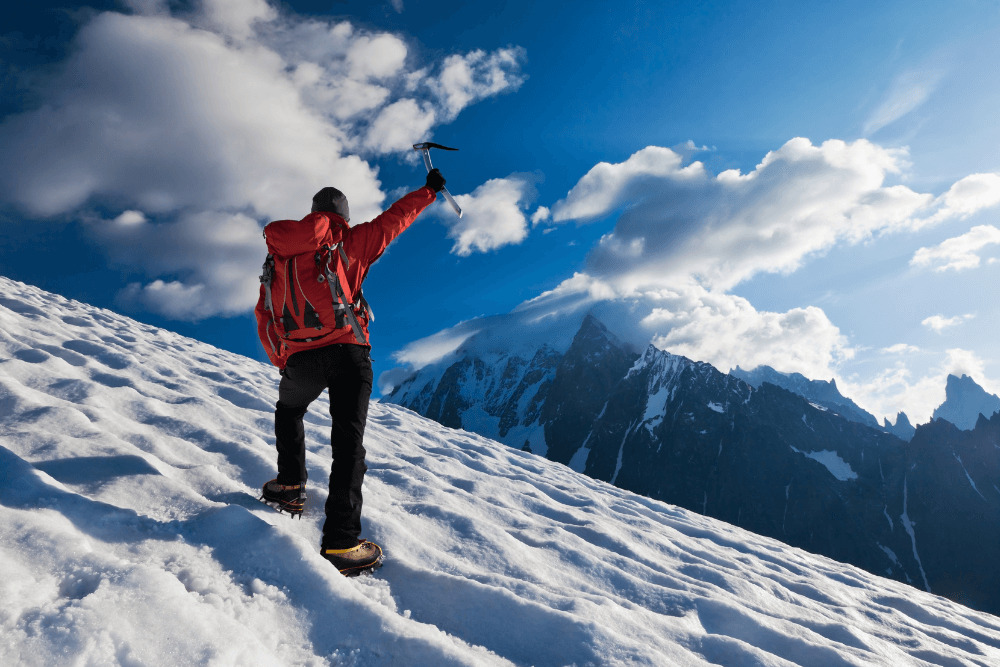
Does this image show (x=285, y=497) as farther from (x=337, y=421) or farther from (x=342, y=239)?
(x=342, y=239)

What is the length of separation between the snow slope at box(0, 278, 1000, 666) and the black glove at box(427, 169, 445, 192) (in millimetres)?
3094

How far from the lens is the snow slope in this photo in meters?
2.27

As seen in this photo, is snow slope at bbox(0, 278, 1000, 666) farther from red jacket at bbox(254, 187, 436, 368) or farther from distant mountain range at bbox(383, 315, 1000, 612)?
distant mountain range at bbox(383, 315, 1000, 612)

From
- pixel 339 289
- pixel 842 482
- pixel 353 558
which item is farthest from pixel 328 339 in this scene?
pixel 842 482

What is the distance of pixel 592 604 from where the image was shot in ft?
11.2

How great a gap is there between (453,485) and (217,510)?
357cm

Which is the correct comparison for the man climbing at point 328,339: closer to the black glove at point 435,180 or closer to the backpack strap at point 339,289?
the backpack strap at point 339,289

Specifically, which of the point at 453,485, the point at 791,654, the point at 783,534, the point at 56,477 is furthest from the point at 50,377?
the point at 783,534

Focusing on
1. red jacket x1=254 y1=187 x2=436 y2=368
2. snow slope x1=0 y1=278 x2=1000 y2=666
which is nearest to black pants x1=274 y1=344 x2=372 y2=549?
red jacket x1=254 y1=187 x2=436 y2=368

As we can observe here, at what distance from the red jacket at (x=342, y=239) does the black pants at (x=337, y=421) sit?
137 millimetres

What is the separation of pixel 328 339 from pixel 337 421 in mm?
647

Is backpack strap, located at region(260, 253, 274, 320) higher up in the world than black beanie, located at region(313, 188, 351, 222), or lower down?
lower down

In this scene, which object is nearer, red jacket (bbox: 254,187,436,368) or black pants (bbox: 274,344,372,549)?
black pants (bbox: 274,344,372,549)

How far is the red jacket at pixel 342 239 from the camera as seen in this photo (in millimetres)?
3619
